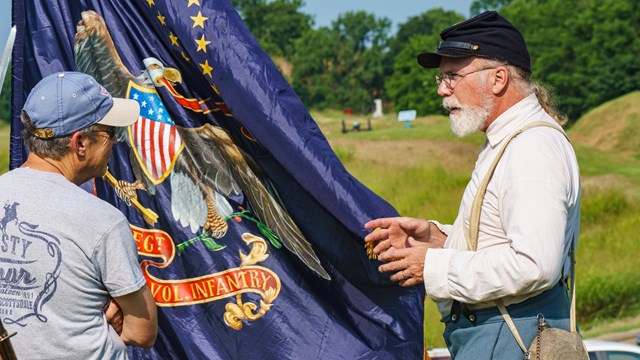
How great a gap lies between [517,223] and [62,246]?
137 cm

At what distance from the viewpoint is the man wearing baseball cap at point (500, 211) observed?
313cm

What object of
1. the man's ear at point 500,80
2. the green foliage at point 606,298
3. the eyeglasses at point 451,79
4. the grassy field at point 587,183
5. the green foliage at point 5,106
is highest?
the man's ear at point 500,80

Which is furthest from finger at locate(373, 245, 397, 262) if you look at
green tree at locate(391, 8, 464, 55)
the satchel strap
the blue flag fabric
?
green tree at locate(391, 8, 464, 55)

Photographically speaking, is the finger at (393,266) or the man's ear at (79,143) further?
Answer: the finger at (393,266)

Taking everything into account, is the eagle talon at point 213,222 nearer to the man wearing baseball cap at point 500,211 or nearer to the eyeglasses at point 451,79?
the man wearing baseball cap at point 500,211

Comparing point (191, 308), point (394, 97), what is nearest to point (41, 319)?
point (191, 308)

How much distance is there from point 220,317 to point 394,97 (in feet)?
220

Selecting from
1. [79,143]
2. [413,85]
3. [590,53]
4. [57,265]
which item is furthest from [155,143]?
[413,85]

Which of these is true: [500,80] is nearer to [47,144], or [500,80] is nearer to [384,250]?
[384,250]

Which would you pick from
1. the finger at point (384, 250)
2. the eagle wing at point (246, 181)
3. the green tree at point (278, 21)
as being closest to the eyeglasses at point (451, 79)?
the finger at point (384, 250)

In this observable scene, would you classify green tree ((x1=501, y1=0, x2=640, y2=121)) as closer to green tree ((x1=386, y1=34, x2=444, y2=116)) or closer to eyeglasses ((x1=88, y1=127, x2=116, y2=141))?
green tree ((x1=386, y1=34, x2=444, y2=116))

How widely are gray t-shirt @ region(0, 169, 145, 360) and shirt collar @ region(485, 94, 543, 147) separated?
51.8 inches

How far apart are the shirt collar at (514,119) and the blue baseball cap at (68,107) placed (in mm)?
1272

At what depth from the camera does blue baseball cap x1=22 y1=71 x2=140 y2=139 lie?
2.96 m
